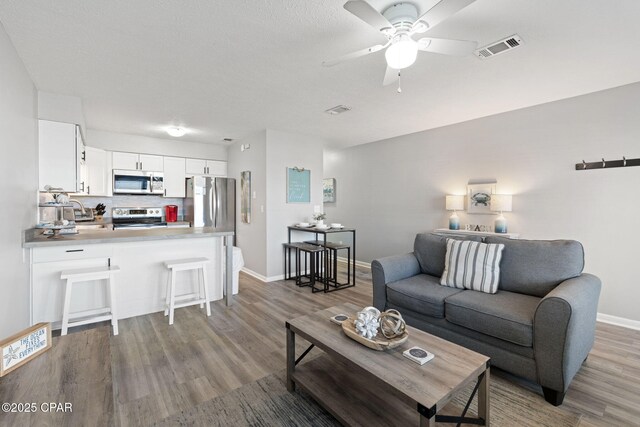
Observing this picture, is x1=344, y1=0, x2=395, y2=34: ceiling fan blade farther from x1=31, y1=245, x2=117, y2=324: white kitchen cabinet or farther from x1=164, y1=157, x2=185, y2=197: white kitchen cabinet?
x1=164, y1=157, x2=185, y2=197: white kitchen cabinet

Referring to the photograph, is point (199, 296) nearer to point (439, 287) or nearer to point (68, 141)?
point (68, 141)

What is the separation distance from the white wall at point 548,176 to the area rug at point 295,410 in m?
2.32

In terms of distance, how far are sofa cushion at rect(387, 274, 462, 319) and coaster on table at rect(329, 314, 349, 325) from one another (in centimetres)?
88

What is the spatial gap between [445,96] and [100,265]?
13.8 feet

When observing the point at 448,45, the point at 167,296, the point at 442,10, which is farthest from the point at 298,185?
the point at 442,10

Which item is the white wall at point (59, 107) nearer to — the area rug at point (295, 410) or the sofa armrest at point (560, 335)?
the area rug at point (295, 410)

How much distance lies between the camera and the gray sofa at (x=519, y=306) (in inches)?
72.1

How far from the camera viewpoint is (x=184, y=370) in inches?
88.4

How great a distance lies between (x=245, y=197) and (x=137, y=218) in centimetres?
211

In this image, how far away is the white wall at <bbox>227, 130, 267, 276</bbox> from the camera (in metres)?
4.83

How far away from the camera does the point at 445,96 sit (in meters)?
3.36

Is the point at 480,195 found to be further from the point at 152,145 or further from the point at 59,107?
the point at 152,145

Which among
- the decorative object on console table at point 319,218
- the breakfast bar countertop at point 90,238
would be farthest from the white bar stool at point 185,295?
the decorative object on console table at point 319,218

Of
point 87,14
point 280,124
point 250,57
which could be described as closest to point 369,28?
point 250,57
